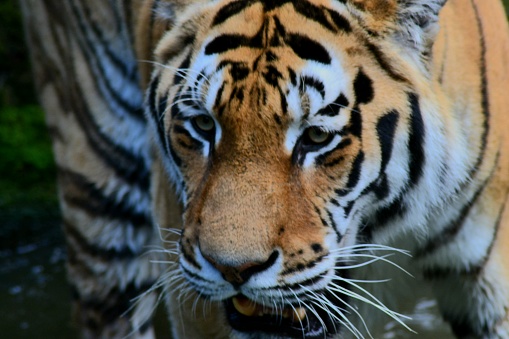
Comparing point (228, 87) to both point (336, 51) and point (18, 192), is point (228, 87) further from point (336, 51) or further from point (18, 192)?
point (18, 192)

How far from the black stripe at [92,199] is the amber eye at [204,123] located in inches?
47.7

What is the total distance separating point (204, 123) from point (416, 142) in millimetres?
507

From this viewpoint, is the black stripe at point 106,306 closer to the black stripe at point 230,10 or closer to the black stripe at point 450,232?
the black stripe at point 450,232

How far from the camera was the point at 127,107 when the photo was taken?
3.17 meters

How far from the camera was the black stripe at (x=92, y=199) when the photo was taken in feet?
10.6

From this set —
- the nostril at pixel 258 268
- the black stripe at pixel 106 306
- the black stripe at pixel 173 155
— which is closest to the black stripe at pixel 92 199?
the black stripe at pixel 106 306

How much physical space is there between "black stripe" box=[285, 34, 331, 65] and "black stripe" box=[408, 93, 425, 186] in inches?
9.1

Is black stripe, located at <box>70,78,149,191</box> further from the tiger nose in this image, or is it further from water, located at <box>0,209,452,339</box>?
the tiger nose

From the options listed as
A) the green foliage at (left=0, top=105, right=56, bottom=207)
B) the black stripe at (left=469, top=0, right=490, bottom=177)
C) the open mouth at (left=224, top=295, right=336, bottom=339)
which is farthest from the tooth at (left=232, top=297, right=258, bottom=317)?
the green foliage at (left=0, top=105, right=56, bottom=207)

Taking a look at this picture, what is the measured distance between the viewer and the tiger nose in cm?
186

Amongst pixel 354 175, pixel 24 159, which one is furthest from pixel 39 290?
pixel 354 175

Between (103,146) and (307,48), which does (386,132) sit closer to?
(307,48)

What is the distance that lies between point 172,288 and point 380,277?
582 mm

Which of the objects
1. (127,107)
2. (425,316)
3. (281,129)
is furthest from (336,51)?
(425,316)
